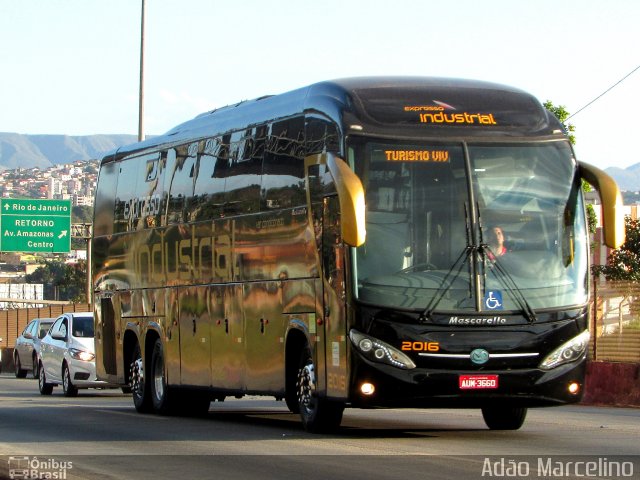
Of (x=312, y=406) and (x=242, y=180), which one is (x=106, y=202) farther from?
(x=312, y=406)

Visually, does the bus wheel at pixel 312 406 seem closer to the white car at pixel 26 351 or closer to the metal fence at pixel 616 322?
the metal fence at pixel 616 322

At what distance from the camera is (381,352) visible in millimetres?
14430

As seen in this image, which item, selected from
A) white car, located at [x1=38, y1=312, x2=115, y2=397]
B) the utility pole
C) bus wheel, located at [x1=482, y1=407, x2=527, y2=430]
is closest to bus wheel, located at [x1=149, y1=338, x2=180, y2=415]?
bus wheel, located at [x1=482, y1=407, x2=527, y2=430]

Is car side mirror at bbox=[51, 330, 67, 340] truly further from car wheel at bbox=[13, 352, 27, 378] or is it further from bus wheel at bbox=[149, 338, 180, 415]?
car wheel at bbox=[13, 352, 27, 378]

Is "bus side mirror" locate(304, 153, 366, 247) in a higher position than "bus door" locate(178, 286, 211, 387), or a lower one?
higher

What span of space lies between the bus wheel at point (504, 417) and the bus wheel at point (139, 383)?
627 centimetres

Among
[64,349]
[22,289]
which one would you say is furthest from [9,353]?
[22,289]

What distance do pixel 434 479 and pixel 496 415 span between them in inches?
215

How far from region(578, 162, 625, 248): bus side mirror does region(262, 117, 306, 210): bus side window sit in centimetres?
315

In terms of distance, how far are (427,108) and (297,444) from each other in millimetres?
3625

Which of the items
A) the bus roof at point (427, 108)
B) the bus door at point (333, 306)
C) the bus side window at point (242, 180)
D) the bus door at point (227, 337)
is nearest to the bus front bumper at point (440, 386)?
the bus door at point (333, 306)

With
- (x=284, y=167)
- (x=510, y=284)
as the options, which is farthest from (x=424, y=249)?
(x=284, y=167)

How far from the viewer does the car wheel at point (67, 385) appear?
28.0 metres

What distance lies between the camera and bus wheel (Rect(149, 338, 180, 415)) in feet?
68.4
